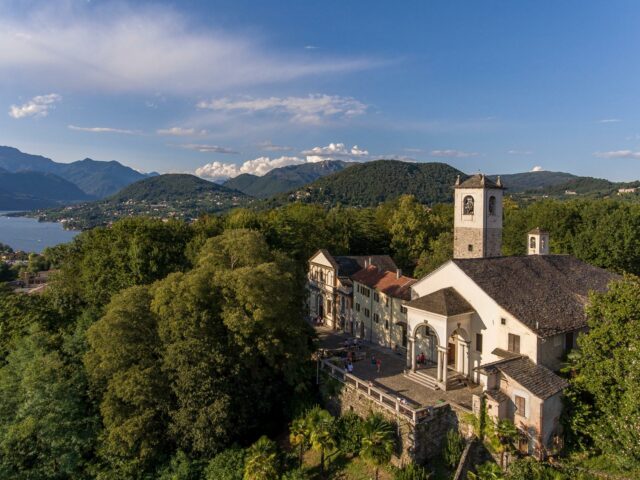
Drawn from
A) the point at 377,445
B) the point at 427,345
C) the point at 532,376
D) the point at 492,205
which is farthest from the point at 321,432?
the point at 492,205

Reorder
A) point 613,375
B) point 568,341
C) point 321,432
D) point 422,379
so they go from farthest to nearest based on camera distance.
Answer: point 422,379
point 568,341
point 321,432
point 613,375

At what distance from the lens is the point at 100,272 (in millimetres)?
37688

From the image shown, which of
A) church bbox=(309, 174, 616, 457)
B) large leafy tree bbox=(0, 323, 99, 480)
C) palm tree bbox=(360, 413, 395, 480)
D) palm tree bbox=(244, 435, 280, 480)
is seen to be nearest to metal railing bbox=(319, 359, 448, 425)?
palm tree bbox=(360, 413, 395, 480)

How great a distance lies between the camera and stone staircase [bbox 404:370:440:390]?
2548cm

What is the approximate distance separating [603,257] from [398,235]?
24882 millimetres

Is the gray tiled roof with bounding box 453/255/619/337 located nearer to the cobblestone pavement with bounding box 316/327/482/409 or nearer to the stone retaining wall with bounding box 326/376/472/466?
the cobblestone pavement with bounding box 316/327/482/409

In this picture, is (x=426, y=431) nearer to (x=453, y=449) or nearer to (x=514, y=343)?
(x=453, y=449)

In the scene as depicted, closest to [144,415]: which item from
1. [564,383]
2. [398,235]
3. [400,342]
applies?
[400,342]

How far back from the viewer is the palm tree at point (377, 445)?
68.0 feet

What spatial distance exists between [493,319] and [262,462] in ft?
49.8

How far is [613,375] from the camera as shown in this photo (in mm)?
18906

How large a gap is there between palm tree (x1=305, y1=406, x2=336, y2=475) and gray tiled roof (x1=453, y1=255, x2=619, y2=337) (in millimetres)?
11984

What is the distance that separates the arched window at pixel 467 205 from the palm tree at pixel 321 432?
17.9 metres

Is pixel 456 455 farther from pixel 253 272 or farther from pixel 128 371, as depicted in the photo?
pixel 128 371
